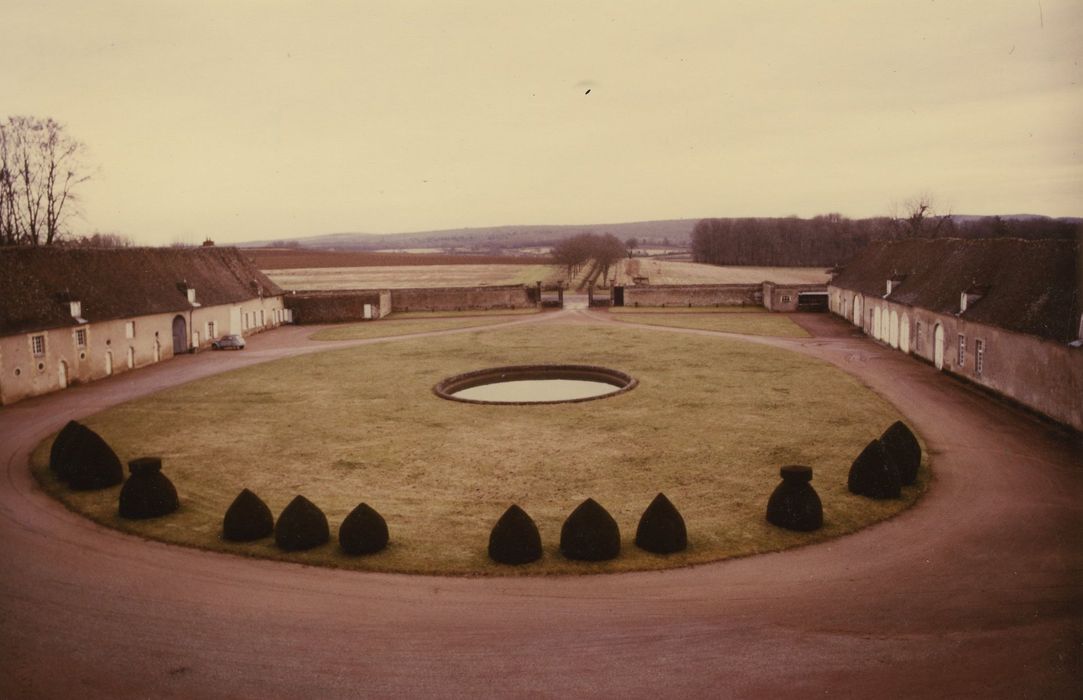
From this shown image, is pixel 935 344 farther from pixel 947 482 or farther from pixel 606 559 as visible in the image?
pixel 606 559

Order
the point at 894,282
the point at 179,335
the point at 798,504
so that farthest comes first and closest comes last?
the point at 179,335
the point at 894,282
the point at 798,504

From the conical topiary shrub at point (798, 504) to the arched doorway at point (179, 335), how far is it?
43626mm

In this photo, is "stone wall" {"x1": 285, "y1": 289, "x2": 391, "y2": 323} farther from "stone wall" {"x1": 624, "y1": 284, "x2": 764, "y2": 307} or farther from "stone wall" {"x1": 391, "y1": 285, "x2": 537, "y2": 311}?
"stone wall" {"x1": 624, "y1": 284, "x2": 764, "y2": 307}

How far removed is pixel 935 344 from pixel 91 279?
153 feet

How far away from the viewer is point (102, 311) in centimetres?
4203

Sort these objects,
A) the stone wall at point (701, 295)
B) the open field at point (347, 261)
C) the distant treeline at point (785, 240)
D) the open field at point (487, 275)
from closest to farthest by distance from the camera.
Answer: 1. the stone wall at point (701, 295)
2. the open field at point (487, 275)
3. the distant treeline at point (785, 240)
4. the open field at point (347, 261)

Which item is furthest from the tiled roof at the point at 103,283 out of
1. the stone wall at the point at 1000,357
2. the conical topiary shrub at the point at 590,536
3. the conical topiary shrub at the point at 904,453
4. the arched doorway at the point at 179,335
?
the stone wall at the point at 1000,357

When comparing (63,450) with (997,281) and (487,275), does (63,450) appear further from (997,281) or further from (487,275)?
(487,275)

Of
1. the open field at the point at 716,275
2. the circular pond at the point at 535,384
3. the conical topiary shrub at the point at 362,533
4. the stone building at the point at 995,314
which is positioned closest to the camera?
the conical topiary shrub at the point at 362,533

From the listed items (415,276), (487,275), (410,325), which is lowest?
(410,325)

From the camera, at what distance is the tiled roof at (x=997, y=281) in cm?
2916

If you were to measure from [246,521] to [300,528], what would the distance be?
1.68 m

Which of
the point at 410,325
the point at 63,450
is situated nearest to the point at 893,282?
the point at 410,325

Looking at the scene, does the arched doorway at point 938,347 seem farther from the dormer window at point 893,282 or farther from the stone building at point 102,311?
the stone building at point 102,311
